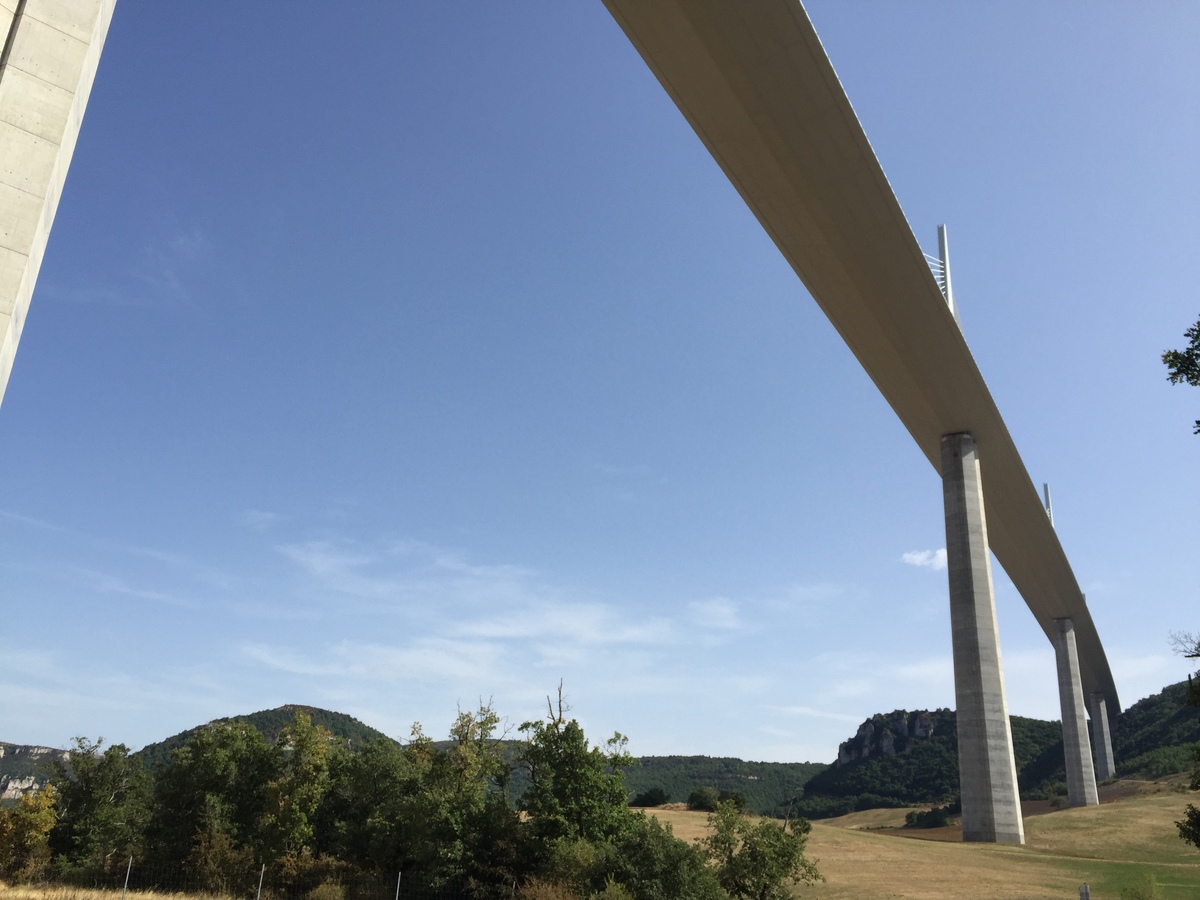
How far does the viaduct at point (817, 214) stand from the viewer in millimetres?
9484

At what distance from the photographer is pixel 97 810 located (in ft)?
130

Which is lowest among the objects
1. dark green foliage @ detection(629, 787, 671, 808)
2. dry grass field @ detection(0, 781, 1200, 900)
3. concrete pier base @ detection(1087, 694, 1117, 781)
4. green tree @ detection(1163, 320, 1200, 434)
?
dark green foliage @ detection(629, 787, 671, 808)

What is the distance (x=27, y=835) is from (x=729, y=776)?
12515 cm

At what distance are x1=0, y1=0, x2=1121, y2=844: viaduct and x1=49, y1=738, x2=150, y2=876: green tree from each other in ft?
130

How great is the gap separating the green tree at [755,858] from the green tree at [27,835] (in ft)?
110

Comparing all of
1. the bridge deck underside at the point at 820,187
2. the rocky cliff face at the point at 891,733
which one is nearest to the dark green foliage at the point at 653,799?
the bridge deck underside at the point at 820,187

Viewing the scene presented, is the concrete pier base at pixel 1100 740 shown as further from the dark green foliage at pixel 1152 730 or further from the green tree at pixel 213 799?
the green tree at pixel 213 799

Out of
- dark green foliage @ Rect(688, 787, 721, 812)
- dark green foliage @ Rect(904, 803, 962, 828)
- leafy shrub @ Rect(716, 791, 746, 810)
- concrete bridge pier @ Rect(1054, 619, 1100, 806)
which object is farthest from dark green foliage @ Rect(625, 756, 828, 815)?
leafy shrub @ Rect(716, 791, 746, 810)

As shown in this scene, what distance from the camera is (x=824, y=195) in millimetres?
31547

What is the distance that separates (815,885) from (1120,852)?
2264 centimetres

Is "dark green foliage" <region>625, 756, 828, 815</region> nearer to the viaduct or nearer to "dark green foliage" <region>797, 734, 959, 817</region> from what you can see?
"dark green foliage" <region>797, 734, 959, 817</region>

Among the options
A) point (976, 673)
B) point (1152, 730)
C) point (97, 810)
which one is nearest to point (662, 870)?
point (976, 673)

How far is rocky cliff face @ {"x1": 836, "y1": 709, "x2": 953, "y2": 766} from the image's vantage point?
137 m

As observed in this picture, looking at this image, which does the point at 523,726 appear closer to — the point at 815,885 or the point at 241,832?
the point at 815,885
